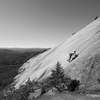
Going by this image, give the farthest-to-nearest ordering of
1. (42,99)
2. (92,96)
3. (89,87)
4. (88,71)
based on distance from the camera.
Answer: (88,71) < (89,87) < (42,99) < (92,96)

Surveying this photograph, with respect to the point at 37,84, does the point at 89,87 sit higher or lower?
higher

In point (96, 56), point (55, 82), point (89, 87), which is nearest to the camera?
point (89, 87)

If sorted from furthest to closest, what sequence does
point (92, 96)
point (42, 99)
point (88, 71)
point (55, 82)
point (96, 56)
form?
point (96, 56) → point (88, 71) → point (55, 82) → point (42, 99) → point (92, 96)

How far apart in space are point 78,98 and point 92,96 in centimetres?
161

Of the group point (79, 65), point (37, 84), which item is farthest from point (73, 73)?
point (37, 84)

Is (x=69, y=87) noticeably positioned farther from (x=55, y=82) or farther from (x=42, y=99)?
(x=42, y=99)

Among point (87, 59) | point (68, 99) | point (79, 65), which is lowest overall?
point (68, 99)

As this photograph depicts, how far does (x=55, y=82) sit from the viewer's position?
39.1 feet

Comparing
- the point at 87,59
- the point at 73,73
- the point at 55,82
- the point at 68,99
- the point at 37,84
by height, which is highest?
the point at 87,59

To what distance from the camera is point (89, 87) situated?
427 inches

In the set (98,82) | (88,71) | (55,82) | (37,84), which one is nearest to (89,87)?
(98,82)

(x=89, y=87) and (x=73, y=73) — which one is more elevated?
(x=73, y=73)

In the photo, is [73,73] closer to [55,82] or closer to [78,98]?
[55,82]

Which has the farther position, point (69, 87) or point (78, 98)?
point (69, 87)
